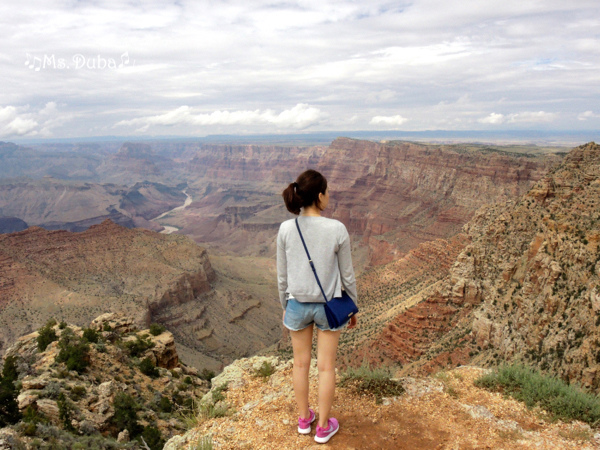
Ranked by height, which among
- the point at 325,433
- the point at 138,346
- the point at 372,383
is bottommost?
the point at 138,346

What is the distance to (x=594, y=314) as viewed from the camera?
13930mm

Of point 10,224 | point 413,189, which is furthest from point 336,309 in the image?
point 10,224

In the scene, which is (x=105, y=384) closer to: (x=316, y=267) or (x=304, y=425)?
(x=304, y=425)

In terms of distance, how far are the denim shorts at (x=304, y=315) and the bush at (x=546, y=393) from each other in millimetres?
4160

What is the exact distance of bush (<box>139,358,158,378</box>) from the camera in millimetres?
17844

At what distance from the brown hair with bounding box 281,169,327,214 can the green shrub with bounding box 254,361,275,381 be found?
5.74 m

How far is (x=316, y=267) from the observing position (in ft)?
17.0

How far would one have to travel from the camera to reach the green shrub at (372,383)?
717 centimetres

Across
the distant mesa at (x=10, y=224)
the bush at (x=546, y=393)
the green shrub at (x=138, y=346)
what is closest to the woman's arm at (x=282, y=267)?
the bush at (x=546, y=393)

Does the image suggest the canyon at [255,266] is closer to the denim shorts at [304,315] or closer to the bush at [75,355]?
the bush at [75,355]

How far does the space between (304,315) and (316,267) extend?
0.72m

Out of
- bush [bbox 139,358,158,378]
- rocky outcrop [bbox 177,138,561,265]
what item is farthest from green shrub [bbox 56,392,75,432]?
rocky outcrop [bbox 177,138,561,265]

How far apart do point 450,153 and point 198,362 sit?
224ft

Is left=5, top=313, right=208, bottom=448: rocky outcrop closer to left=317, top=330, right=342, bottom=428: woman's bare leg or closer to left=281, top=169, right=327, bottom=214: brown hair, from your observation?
left=317, top=330, right=342, bottom=428: woman's bare leg
